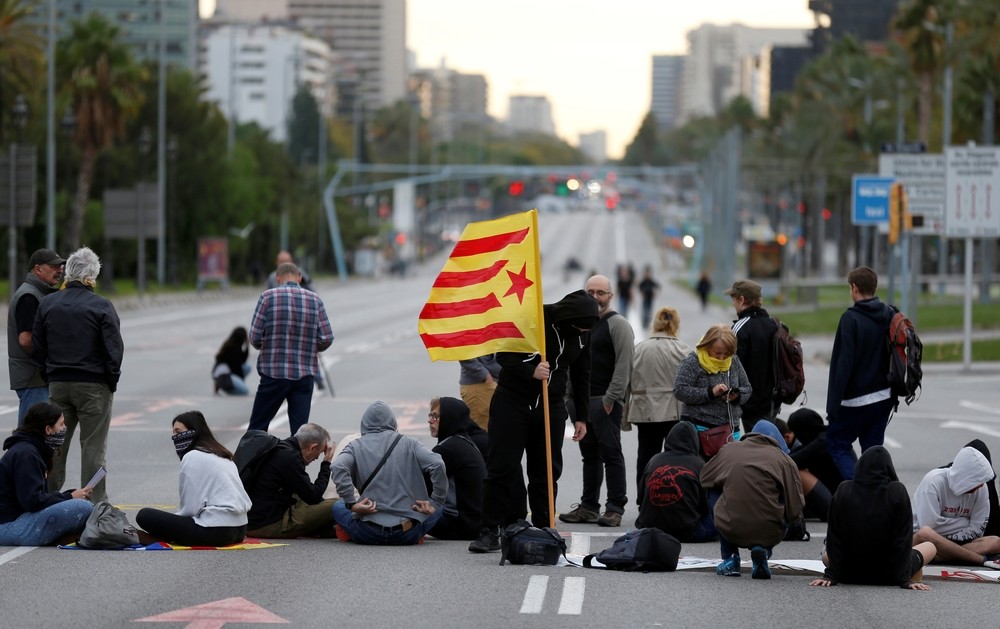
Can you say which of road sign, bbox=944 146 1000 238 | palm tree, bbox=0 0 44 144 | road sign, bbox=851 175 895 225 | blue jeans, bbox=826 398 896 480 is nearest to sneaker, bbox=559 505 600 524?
blue jeans, bbox=826 398 896 480

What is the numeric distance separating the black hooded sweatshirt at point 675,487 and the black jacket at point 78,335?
3979 mm

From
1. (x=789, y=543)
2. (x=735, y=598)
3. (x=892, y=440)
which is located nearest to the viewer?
(x=735, y=598)

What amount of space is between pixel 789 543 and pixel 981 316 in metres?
34.8

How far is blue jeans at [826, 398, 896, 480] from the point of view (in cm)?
1243

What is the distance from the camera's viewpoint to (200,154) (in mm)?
79375

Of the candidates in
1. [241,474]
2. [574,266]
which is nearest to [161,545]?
[241,474]

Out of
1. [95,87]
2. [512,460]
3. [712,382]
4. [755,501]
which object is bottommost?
[755,501]

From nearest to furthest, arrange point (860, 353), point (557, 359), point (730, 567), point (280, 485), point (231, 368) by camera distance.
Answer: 1. point (730, 567)
2. point (557, 359)
3. point (280, 485)
4. point (860, 353)
5. point (231, 368)

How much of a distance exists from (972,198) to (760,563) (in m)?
21.5

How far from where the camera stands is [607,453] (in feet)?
42.1

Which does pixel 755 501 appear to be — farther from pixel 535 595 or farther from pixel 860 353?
pixel 860 353

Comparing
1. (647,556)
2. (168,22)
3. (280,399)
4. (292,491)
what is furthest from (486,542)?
(168,22)

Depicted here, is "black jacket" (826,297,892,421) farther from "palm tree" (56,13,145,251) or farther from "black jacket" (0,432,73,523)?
"palm tree" (56,13,145,251)

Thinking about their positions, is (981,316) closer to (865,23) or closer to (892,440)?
(892,440)
